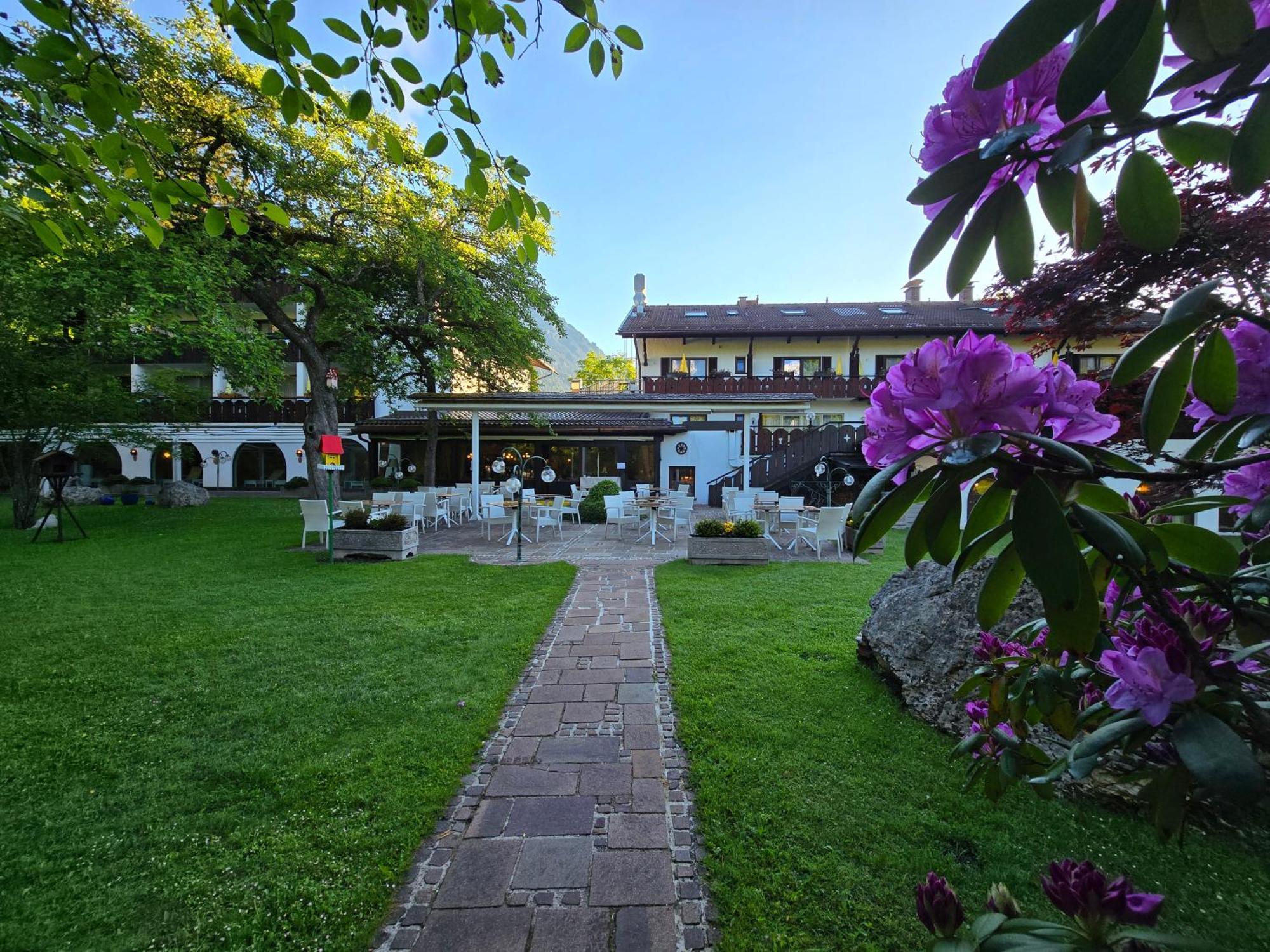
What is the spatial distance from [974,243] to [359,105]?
204cm

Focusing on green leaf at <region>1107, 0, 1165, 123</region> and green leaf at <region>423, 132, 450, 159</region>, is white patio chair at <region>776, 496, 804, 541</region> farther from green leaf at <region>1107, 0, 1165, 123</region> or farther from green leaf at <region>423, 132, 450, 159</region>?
green leaf at <region>1107, 0, 1165, 123</region>

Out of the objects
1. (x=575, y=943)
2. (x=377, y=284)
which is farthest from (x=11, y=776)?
(x=377, y=284)

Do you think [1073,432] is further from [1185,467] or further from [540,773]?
[540,773]

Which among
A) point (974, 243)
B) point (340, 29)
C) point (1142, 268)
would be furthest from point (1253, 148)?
point (1142, 268)

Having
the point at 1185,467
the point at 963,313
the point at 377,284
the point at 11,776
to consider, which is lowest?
the point at 11,776

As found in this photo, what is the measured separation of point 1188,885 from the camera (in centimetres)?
192

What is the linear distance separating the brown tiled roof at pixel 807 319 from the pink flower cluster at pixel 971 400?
22.1 metres

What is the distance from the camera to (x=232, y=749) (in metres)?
2.95

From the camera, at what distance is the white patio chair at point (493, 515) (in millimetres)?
11109

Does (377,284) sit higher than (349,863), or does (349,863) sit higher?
(377,284)

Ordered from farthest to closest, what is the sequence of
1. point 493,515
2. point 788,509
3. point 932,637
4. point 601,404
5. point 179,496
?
point 179,496 → point 601,404 → point 493,515 → point 788,509 → point 932,637

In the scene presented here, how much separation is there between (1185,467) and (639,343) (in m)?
24.4

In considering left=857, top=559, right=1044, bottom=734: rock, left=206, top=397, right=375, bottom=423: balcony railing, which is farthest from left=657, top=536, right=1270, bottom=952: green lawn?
left=206, top=397, right=375, bottom=423: balcony railing

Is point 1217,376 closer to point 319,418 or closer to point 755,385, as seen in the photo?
point 319,418
